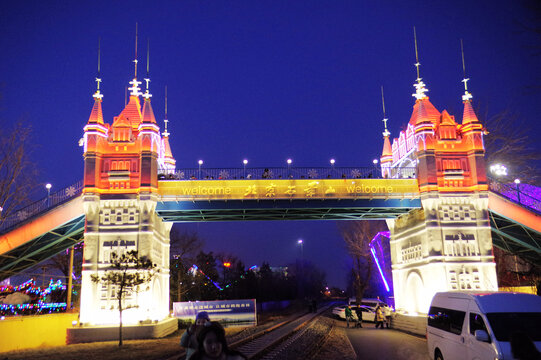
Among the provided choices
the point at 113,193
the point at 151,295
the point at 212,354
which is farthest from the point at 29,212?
the point at 212,354

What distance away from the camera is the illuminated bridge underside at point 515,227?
29.8 m

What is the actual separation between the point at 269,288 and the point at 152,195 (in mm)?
56138

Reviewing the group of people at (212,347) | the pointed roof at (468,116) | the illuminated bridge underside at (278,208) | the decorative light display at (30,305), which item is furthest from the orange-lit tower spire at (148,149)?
the group of people at (212,347)

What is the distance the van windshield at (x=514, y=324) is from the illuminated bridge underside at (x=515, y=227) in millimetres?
19818

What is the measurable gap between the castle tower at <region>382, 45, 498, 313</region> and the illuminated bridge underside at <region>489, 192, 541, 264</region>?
42.2 inches

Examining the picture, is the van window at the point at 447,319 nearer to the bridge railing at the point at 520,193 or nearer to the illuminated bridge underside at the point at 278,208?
the illuminated bridge underside at the point at 278,208

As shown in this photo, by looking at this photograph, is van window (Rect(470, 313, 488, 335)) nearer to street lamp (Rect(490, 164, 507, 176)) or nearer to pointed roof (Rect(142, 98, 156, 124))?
pointed roof (Rect(142, 98, 156, 124))

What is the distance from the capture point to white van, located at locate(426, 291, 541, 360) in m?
11.6

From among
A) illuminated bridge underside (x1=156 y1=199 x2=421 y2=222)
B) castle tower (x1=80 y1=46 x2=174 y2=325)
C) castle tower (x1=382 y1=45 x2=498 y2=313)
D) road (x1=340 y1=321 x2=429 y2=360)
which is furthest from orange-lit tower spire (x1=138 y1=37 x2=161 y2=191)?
castle tower (x1=382 y1=45 x2=498 y2=313)

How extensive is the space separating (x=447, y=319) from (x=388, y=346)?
9.44 meters

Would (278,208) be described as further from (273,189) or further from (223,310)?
(223,310)

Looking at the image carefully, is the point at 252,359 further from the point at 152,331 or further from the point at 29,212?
the point at 29,212

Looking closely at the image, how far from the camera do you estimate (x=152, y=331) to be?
92.5 feet

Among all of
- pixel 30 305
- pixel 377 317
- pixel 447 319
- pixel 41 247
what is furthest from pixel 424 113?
pixel 30 305
